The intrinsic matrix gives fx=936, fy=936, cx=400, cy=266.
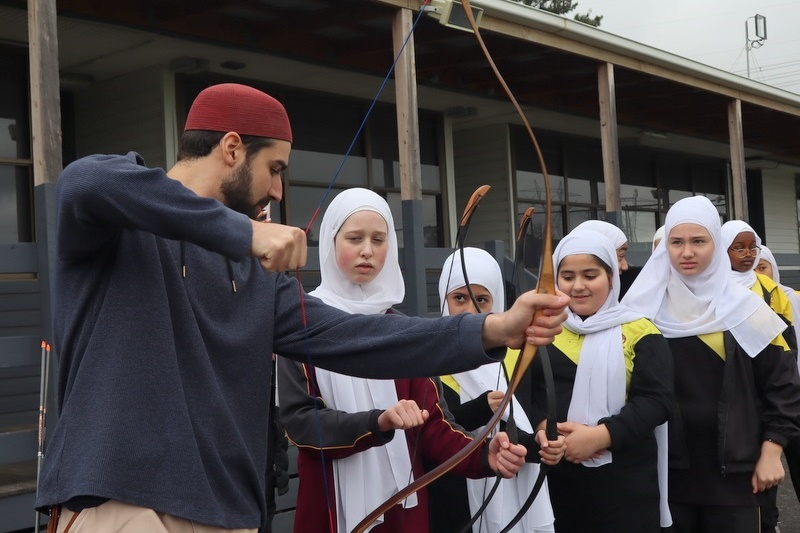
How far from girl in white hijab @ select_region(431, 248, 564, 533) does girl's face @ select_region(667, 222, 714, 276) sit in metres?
0.80

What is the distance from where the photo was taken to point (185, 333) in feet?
6.06

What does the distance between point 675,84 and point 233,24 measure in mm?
5408

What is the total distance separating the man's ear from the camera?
198cm

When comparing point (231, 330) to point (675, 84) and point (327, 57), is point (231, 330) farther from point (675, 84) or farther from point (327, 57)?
point (675, 84)

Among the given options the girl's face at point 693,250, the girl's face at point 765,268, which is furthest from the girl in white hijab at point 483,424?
the girl's face at point 765,268

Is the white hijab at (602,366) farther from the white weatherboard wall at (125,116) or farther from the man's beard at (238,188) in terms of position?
the white weatherboard wall at (125,116)

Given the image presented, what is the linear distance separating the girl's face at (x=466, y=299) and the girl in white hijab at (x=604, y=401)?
0.31 metres

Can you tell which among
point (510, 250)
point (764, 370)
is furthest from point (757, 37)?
point (764, 370)

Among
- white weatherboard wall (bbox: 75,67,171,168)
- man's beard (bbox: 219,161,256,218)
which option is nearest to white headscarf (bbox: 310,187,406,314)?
man's beard (bbox: 219,161,256,218)

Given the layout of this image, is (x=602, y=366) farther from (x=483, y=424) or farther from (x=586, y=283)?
(x=483, y=424)

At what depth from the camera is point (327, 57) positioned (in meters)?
9.11

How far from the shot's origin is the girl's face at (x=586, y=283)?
3580 mm

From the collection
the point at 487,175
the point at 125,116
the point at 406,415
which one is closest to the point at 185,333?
the point at 406,415

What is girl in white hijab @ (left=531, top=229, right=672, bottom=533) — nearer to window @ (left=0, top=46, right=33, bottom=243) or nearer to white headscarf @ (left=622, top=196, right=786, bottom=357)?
white headscarf @ (left=622, top=196, right=786, bottom=357)
